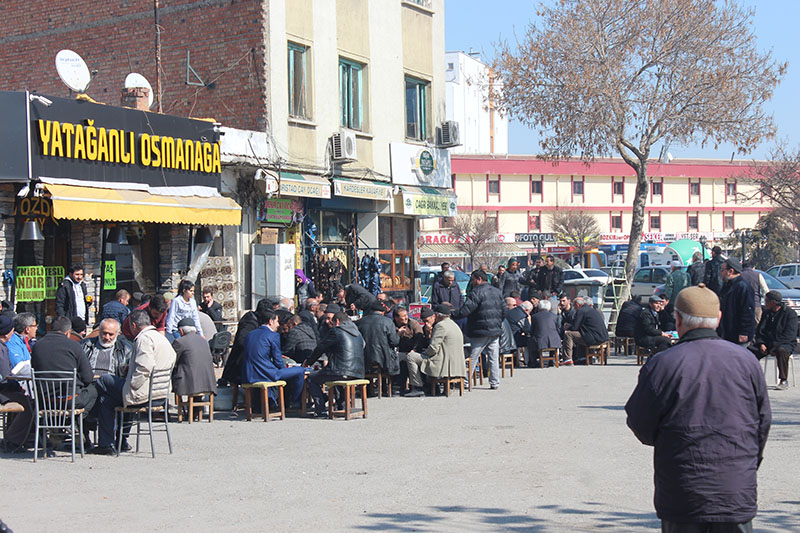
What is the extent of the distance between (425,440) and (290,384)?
288 centimetres

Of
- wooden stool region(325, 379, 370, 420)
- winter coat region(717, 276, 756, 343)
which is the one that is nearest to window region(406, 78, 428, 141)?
winter coat region(717, 276, 756, 343)

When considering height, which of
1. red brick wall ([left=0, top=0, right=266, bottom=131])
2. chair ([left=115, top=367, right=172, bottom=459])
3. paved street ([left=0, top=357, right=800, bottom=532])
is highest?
red brick wall ([left=0, top=0, right=266, bottom=131])

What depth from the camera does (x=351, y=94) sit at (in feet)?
78.6

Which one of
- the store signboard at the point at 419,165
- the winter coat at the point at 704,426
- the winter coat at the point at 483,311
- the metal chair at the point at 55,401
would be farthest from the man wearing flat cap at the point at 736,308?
the store signboard at the point at 419,165

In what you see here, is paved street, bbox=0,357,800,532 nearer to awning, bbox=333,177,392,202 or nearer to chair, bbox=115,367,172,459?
chair, bbox=115,367,172,459

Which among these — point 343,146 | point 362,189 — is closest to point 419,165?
point 362,189

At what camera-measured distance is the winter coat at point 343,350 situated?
12648 mm

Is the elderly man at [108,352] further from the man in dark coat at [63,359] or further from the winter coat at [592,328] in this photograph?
the winter coat at [592,328]

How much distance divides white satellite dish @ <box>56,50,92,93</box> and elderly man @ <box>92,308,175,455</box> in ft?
27.9

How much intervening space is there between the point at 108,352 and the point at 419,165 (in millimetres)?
16236

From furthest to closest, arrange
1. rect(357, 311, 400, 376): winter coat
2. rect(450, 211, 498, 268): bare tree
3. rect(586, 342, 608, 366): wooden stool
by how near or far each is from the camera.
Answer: rect(450, 211, 498, 268): bare tree → rect(586, 342, 608, 366): wooden stool → rect(357, 311, 400, 376): winter coat

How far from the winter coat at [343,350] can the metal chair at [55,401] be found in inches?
140

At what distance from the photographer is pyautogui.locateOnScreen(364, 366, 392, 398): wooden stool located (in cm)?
1430

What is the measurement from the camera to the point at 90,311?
56.5 feet
